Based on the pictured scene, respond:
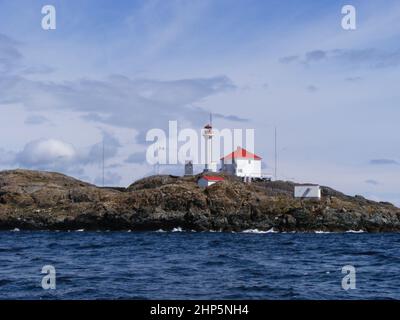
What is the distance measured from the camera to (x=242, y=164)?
417 ft

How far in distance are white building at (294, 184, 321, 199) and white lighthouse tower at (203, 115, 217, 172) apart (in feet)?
81.4

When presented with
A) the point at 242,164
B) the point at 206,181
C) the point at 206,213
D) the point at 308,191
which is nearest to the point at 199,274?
the point at 206,213

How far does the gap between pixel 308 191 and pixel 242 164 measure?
80.3 feet

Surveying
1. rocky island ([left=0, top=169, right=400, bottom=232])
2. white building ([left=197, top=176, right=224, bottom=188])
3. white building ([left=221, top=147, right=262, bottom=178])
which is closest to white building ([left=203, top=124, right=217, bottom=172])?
white building ([left=221, top=147, right=262, bottom=178])

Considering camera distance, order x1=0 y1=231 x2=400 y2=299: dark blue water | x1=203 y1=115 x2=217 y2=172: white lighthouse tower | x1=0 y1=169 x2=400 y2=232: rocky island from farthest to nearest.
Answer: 1. x1=203 y1=115 x2=217 y2=172: white lighthouse tower
2. x1=0 y1=169 x2=400 y2=232: rocky island
3. x1=0 y1=231 x2=400 y2=299: dark blue water

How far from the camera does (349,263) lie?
38031mm

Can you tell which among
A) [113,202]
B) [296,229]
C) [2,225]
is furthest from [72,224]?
[296,229]

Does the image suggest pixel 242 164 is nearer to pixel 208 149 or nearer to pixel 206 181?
pixel 208 149

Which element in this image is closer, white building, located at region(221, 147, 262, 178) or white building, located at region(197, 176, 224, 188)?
white building, located at region(197, 176, 224, 188)

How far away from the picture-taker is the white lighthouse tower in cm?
12575

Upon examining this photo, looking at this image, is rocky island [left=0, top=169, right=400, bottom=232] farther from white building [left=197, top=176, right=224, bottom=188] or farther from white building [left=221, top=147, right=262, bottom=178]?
white building [left=221, top=147, right=262, bottom=178]

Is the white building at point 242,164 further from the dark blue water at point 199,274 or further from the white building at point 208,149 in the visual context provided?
the dark blue water at point 199,274

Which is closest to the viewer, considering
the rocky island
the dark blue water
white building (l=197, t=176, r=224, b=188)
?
the dark blue water

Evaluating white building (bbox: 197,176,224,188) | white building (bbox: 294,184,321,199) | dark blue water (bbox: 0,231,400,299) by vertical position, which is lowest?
dark blue water (bbox: 0,231,400,299)
